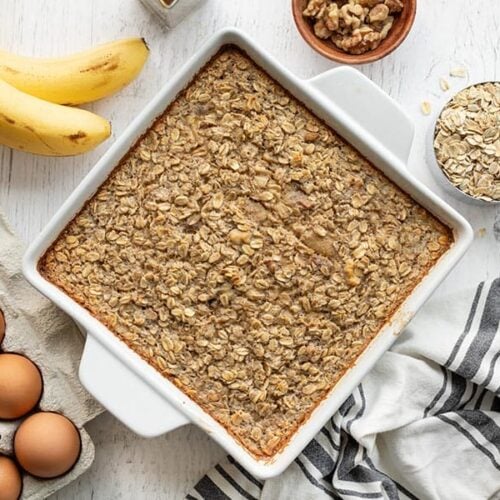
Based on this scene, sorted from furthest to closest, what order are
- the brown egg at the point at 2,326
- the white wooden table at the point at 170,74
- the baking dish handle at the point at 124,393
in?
the white wooden table at the point at 170,74, the brown egg at the point at 2,326, the baking dish handle at the point at 124,393

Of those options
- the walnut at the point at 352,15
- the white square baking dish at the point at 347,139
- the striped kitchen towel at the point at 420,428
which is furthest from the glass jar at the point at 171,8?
the striped kitchen towel at the point at 420,428

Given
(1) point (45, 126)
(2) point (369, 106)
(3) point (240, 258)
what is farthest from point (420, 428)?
(1) point (45, 126)

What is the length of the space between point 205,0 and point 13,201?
50cm

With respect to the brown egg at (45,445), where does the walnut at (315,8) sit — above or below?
above

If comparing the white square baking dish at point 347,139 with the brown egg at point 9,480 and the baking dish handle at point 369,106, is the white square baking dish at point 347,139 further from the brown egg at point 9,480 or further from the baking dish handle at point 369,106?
the brown egg at point 9,480

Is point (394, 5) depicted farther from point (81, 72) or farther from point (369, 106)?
point (81, 72)

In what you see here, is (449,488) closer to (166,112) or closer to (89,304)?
(89,304)

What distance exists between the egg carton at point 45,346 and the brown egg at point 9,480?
0.8 inches

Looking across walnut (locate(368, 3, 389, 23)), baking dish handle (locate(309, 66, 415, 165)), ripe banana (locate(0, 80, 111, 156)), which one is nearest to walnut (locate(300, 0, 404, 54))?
walnut (locate(368, 3, 389, 23))

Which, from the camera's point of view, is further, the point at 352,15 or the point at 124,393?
the point at 352,15

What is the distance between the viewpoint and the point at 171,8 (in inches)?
69.3

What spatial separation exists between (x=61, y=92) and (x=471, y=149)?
727mm

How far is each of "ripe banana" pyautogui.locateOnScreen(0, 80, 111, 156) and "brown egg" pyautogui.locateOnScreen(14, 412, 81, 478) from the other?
0.46 meters

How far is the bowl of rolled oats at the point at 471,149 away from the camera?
1790 millimetres
